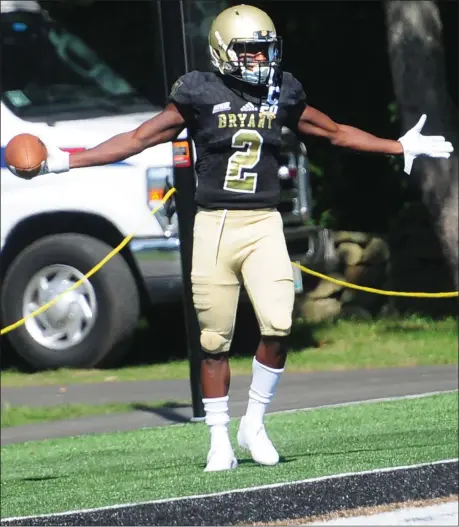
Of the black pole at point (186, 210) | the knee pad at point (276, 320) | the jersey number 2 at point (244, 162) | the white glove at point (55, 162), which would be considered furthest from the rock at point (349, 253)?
the white glove at point (55, 162)

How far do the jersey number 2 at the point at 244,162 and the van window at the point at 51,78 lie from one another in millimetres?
5797

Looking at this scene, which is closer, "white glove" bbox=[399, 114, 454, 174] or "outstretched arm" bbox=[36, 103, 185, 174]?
"outstretched arm" bbox=[36, 103, 185, 174]

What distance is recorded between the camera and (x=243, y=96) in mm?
6617

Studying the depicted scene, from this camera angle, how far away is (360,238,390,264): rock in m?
15.4

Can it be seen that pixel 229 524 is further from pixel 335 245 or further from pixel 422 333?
pixel 335 245

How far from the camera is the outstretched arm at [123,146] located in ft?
21.7

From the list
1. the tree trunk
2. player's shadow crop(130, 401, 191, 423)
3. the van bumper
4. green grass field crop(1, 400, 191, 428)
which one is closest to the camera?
player's shadow crop(130, 401, 191, 423)

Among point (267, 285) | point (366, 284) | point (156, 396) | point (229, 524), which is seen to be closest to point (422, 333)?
point (366, 284)

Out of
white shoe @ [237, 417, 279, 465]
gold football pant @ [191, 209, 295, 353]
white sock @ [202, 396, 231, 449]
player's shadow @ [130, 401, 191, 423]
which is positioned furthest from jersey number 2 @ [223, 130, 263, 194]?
player's shadow @ [130, 401, 191, 423]

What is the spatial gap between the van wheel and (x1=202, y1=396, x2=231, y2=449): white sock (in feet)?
17.2

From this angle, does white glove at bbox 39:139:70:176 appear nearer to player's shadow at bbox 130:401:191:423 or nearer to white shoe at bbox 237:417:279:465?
white shoe at bbox 237:417:279:465

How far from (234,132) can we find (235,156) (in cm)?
11

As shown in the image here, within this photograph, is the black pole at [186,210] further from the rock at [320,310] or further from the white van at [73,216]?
the rock at [320,310]

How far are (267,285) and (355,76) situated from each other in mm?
10249
